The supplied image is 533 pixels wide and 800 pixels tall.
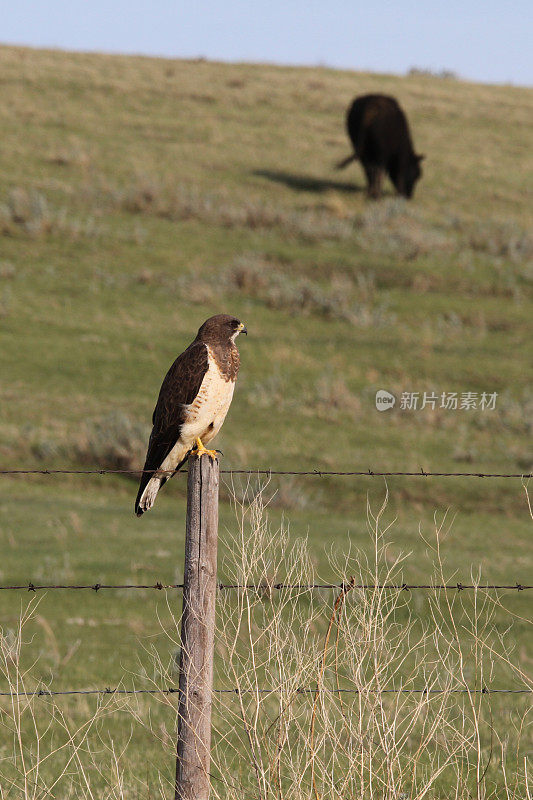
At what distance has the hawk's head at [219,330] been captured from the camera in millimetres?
5551

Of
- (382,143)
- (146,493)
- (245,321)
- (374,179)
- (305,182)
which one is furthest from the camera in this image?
(305,182)

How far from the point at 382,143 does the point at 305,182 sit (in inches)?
113

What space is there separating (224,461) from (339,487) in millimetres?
1612

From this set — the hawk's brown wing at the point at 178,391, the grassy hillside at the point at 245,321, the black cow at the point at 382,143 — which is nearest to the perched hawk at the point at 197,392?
the hawk's brown wing at the point at 178,391

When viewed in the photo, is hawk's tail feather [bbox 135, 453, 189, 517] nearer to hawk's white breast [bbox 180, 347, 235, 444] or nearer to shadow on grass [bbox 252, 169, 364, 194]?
hawk's white breast [bbox 180, 347, 235, 444]

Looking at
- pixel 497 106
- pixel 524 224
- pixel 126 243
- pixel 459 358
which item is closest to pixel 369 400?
pixel 459 358

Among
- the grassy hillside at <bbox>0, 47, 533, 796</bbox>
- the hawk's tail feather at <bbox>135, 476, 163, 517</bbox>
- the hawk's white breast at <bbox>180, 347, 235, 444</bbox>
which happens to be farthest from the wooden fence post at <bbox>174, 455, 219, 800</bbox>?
the grassy hillside at <bbox>0, 47, 533, 796</bbox>

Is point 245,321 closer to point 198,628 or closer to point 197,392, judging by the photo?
point 197,392

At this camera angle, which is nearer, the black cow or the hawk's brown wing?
the hawk's brown wing

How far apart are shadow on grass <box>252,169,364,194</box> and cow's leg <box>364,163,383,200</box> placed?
2.52 feet

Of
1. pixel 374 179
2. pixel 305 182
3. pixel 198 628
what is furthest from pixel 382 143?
pixel 198 628

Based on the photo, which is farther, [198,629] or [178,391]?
[178,391]

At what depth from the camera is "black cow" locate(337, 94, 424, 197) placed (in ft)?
101

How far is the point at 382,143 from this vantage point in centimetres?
3075
